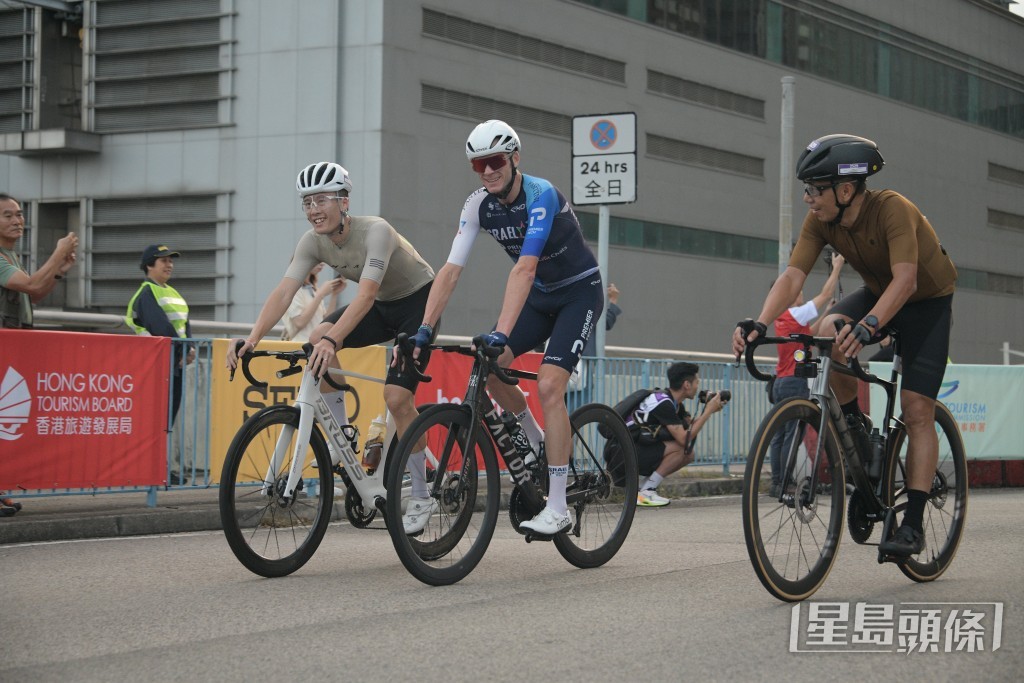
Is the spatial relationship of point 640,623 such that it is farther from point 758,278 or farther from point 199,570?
point 758,278

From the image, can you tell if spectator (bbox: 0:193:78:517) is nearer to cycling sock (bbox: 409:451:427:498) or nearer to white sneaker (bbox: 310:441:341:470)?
white sneaker (bbox: 310:441:341:470)

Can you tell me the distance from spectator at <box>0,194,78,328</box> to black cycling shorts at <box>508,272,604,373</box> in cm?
367

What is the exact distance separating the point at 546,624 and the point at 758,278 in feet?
123

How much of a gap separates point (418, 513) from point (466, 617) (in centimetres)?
103

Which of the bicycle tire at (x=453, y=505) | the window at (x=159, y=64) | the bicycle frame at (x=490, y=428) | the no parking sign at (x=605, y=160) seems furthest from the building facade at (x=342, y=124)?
the bicycle tire at (x=453, y=505)

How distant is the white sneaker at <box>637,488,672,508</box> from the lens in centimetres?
1188

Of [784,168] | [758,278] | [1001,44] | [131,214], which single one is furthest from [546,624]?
[1001,44]

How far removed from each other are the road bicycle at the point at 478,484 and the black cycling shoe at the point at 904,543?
5.30 feet

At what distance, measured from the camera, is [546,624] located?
5.43 meters

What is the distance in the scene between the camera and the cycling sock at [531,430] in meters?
7.12

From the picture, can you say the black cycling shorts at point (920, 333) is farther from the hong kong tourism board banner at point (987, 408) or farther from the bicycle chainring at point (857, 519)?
the hong kong tourism board banner at point (987, 408)

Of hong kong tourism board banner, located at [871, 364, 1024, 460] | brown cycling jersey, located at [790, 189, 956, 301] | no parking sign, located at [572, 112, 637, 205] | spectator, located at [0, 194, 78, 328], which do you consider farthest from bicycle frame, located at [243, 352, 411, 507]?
hong kong tourism board banner, located at [871, 364, 1024, 460]

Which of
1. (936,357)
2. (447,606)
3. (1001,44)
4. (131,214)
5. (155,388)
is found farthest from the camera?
(1001,44)

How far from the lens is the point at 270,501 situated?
269 inches
